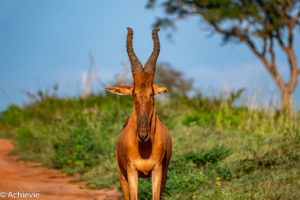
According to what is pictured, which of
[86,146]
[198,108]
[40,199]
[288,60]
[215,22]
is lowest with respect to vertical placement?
[40,199]

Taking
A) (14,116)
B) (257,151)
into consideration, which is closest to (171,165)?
(257,151)

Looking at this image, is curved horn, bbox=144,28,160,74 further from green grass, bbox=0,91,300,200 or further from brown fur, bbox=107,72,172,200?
green grass, bbox=0,91,300,200

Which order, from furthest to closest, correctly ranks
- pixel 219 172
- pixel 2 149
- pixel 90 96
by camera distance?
pixel 90 96 → pixel 2 149 → pixel 219 172

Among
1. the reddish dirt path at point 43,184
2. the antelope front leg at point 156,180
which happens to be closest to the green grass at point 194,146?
the reddish dirt path at point 43,184

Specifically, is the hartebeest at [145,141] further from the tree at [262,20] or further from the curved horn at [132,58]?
the tree at [262,20]

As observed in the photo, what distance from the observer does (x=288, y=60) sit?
72.5 feet

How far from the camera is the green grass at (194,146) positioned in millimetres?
5902

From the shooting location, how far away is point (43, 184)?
762cm

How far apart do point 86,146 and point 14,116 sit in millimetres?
9431

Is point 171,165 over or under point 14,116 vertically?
under

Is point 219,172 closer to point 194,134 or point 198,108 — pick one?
point 194,134

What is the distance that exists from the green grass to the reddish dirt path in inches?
13.9

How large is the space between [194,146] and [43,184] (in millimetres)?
3873

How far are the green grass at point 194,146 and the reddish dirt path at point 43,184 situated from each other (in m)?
0.35
